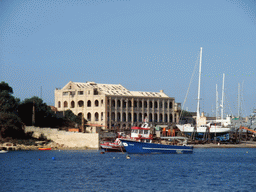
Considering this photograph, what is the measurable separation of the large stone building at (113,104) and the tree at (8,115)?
28.6 m

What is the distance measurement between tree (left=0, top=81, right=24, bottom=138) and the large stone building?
2857 centimetres

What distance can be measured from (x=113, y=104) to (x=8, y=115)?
148ft

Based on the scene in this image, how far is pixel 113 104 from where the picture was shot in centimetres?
14612

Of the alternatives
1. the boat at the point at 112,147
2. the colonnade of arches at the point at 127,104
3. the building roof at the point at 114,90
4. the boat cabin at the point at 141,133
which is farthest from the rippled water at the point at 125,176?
the building roof at the point at 114,90

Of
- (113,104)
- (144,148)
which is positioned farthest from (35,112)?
(144,148)

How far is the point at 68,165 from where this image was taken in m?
67.0

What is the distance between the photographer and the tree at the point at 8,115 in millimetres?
105688

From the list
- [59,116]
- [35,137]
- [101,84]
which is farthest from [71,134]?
[101,84]

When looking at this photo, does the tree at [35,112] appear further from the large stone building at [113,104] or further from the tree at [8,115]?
the large stone building at [113,104]

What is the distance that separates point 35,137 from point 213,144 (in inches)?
1820

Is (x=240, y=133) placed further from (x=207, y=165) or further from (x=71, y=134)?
(x=207, y=165)

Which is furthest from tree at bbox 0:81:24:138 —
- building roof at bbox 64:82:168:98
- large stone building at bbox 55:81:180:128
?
building roof at bbox 64:82:168:98

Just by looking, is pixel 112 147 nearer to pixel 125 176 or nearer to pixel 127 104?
pixel 125 176

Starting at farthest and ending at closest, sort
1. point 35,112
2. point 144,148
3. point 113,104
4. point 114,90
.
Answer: point 114,90 < point 113,104 < point 35,112 < point 144,148
